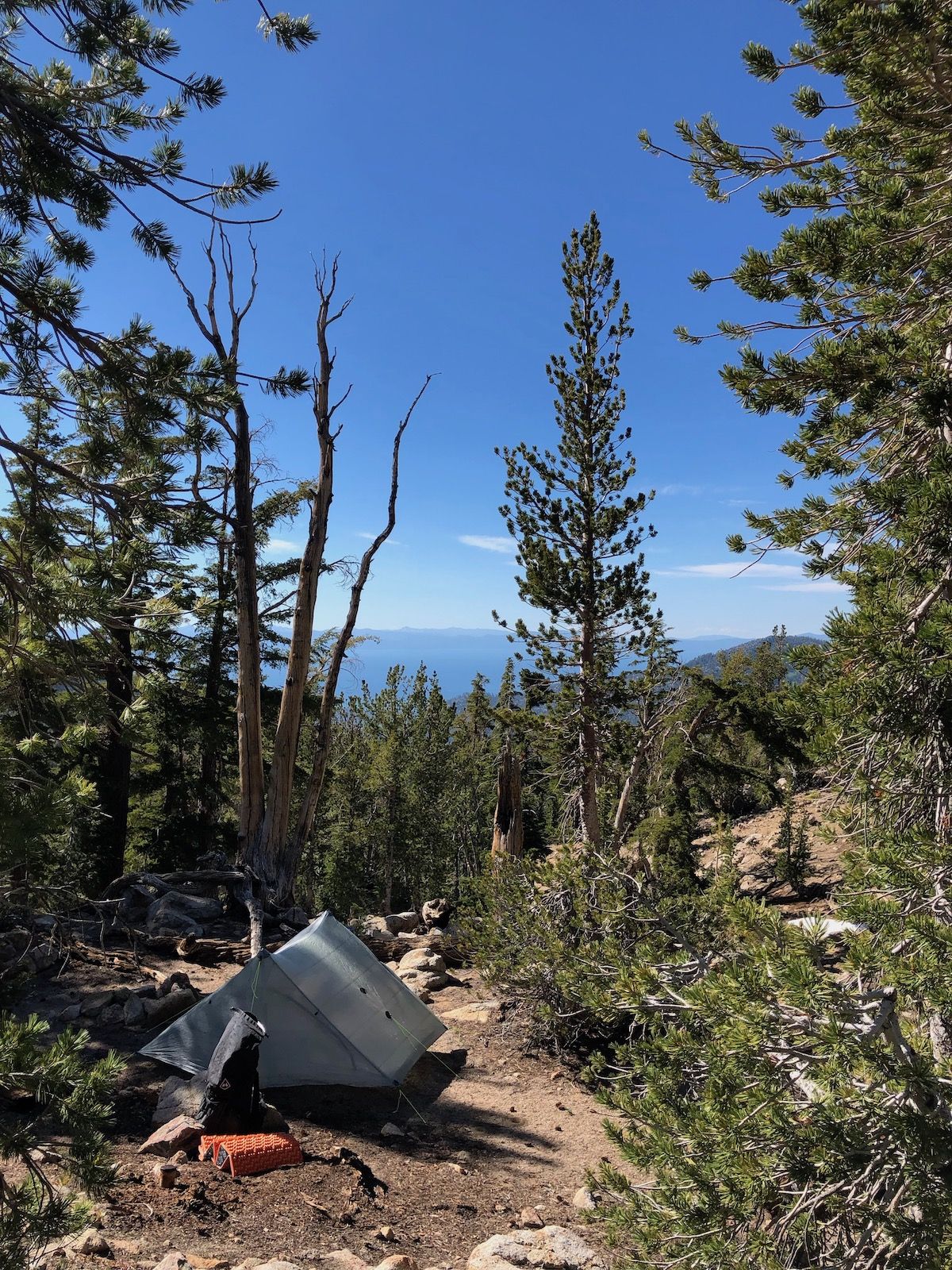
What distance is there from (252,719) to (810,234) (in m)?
9.65

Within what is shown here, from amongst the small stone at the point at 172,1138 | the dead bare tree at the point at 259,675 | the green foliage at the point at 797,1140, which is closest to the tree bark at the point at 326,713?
the dead bare tree at the point at 259,675

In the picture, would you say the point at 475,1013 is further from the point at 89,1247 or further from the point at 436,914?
the point at 89,1247

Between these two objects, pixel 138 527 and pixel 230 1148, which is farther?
pixel 230 1148

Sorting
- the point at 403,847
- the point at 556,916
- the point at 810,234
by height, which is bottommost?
the point at 403,847

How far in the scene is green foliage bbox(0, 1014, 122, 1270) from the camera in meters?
1.94

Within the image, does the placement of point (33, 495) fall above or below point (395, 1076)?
above

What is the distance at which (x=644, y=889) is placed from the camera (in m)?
6.80

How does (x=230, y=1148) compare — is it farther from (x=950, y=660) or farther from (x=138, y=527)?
(x=950, y=660)

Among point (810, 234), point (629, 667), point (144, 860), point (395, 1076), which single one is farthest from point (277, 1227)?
point (144, 860)

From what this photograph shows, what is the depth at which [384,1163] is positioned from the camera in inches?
227

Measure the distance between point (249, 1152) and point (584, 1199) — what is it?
95.3 inches

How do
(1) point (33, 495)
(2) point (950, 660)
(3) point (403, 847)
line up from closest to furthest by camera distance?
(2) point (950, 660)
(1) point (33, 495)
(3) point (403, 847)

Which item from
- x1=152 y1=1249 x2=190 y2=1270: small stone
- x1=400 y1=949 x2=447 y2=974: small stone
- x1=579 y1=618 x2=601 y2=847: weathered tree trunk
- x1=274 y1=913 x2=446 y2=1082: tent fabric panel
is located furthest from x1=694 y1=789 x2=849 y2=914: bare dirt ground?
x1=152 y1=1249 x2=190 y2=1270: small stone

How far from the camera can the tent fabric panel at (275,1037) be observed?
665 cm
